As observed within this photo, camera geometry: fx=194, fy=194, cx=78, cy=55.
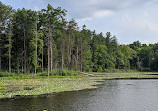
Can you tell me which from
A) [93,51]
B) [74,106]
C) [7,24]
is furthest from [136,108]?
[93,51]

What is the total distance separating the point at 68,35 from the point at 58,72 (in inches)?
899

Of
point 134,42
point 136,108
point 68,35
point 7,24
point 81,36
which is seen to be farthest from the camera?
point 134,42

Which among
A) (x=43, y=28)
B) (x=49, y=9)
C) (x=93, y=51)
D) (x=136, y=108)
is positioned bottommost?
(x=136, y=108)

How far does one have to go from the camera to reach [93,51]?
95.2 m

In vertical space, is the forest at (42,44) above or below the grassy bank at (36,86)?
above

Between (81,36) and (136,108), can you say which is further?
(81,36)

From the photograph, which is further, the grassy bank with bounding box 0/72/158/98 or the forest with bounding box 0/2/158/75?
the forest with bounding box 0/2/158/75

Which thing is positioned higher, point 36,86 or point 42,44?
point 42,44

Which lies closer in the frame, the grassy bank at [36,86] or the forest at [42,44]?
the grassy bank at [36,86]

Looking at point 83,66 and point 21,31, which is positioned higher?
point 21,31

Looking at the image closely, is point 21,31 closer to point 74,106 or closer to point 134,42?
point 74,106

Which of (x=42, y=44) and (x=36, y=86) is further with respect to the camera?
(x=42, y=44)

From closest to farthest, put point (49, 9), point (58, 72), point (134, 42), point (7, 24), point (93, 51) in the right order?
point (58, 72), point (7, 24), point (49, 9), point (93, 51), point (134, 42)

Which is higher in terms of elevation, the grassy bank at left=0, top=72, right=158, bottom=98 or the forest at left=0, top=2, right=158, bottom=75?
the forest at left=0, top=2, right=158, bottom=75
